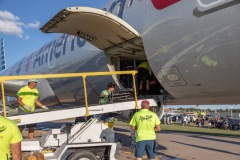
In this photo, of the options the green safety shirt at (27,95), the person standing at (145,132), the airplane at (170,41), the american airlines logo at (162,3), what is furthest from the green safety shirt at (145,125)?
the green safety shirt at (27,95)

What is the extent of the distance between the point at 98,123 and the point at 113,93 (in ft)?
3.39

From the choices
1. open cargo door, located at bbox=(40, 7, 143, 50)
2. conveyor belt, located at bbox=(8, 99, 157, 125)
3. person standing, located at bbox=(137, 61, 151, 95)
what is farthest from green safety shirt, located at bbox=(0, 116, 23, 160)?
person standing, located at bbox=(137, 61, 151, 95)

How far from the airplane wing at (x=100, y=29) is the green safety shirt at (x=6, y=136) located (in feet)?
13.3

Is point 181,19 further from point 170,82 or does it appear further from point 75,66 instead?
point 75,66

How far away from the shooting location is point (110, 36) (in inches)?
316

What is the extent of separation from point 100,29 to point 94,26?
168 mm

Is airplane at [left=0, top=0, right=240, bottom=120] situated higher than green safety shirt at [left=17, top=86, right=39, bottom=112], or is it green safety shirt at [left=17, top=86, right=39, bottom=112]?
airplane at [left=0, top=0, right=240, bottom=120]

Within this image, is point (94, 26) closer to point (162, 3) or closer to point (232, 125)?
point (162, 3)

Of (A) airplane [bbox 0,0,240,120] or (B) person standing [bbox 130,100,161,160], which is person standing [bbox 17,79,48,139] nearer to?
(A) airplane [bbox 0,0,240,120]

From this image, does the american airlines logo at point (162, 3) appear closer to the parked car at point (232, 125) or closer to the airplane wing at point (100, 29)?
the airplane wing at point (100, 29)

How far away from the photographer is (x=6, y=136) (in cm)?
316

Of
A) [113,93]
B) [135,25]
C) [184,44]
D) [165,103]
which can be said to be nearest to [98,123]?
[113,93]

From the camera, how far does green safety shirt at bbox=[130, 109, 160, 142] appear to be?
7.00 metres

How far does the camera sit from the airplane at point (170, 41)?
18.3 ft
